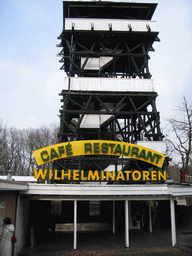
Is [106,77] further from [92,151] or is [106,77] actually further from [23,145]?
[23,145]

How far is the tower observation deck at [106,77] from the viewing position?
22.0 m

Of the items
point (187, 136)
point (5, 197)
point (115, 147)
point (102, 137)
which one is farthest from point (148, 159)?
point (187, 136)

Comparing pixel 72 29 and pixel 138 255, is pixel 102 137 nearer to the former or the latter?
pixel 72 29

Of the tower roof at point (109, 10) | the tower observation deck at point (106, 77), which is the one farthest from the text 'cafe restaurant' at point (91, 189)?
the tower roof at point (109, 10)

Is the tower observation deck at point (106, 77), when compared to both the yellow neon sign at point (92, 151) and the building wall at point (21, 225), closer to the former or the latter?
the yellow neon sign at point (92, 151)

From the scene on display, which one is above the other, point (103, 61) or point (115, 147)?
point (103, 61)

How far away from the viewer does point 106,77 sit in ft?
80.9

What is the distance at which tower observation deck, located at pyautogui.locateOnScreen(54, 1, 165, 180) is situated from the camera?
2200 cm

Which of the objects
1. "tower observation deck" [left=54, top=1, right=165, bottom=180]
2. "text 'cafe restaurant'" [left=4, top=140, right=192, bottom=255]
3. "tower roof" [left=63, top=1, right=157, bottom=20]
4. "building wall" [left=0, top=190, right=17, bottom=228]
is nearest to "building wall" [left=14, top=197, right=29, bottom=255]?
"text 'cafe restaurant'" [left=4, top=140, right=192, bottom=255]

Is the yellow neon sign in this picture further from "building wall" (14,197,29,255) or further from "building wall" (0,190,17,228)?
"building wall" (0,190,17,228)

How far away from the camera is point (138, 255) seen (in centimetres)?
1291

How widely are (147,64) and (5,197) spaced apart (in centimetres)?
1799

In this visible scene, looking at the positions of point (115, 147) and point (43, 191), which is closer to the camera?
point (43, 191)

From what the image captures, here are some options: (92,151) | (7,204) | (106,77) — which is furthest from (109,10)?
(7,204)
